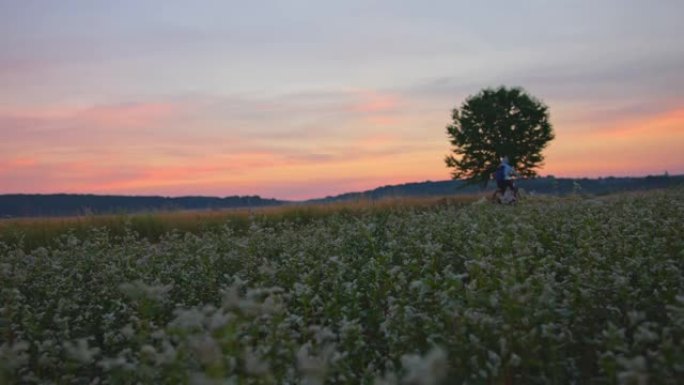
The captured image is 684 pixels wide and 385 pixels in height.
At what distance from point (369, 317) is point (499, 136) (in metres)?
46.0

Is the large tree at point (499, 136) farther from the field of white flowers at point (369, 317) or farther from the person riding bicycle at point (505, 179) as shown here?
the field of white flowers at point (369, 317)

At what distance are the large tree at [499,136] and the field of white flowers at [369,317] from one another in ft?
129

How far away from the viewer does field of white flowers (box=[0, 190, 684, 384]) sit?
4.43 m

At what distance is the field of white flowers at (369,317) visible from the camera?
4430 millimetres

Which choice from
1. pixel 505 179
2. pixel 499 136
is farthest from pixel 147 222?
pixel 499 136

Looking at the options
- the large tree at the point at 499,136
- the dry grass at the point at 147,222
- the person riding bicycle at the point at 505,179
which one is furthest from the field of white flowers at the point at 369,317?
the large tree at the point at 499,136

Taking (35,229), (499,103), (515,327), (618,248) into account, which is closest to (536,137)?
(499,103)

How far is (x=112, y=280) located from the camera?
A: 9.95 metres

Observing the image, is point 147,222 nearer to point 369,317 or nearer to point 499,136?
point 369,317

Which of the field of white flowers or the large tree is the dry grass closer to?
the field of white flowers

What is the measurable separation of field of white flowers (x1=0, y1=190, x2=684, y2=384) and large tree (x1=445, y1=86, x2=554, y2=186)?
39.3 m

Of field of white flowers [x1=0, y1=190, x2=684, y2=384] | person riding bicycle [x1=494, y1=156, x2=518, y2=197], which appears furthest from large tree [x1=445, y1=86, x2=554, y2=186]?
field of white flowers [x1=0, y1=190, x2=684, y2=384]

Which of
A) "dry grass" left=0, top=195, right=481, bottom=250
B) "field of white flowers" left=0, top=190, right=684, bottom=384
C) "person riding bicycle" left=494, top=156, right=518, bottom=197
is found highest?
"person riding bicycle" left=494, top=156, right=518, bottom=197

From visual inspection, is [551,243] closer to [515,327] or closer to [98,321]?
[515,327]
